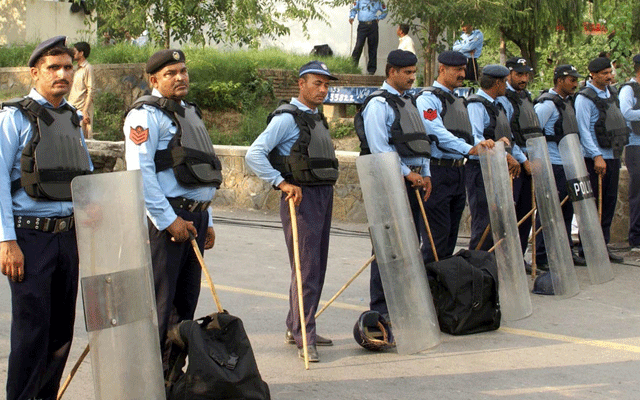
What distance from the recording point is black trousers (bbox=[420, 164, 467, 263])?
7590 mm

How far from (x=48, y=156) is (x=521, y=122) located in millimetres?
5806

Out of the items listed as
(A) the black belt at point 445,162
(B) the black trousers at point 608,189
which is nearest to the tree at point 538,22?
(B) the black trousers at point 608,189

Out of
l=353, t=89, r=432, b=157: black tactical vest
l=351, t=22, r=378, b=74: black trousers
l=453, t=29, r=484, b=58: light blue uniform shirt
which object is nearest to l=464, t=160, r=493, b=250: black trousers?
l=353, t=89, r=432, b=157: black tactical vest

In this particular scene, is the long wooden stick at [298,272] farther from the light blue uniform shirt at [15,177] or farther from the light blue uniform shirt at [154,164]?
the light blue uniform shirt at [15,177]

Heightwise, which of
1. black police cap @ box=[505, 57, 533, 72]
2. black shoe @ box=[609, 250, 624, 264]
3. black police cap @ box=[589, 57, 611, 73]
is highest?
black police cap @ box=[505, 57, 533, 72]

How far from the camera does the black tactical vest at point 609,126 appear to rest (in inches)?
389

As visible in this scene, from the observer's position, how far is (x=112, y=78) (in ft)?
52.5

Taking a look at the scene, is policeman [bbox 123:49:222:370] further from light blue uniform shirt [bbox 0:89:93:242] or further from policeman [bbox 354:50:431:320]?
policeman [bbox 354:50:431:320]

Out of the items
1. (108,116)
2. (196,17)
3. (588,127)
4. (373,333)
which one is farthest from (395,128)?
(108,116)

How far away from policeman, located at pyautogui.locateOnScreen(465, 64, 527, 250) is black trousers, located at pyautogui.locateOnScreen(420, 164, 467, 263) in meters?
0.73

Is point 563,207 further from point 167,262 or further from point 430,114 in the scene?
point 167,262

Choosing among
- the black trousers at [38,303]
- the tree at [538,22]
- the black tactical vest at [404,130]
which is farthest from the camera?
the tree at [538,22]

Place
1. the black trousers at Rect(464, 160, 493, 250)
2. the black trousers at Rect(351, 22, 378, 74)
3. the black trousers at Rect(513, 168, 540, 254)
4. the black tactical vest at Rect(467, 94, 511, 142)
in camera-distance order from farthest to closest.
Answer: the black trousers at Rect(351, 22, 378, 74)
the black trousers at Rect(513, 168, 540, 254)
the black tactical vest at Rect(467, 94, 511, 142)
the black trousers at Rect(464, 160, 493, 250)

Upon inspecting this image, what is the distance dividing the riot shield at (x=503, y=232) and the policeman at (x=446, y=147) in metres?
0.15
